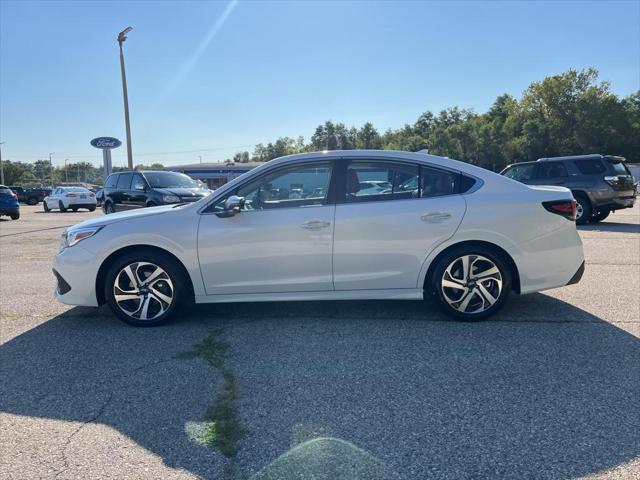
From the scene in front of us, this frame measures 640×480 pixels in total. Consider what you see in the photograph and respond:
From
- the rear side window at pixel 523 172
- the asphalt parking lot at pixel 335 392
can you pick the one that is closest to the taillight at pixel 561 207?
the asphalt parking lot at pixel 335 392

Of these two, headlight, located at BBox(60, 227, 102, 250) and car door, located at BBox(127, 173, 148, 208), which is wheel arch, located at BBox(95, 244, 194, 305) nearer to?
headlight, located at BBox(60, 227, 102, 250)

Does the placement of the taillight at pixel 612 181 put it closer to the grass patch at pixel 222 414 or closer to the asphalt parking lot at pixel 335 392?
the asphalt parking lot at pixel 335 392

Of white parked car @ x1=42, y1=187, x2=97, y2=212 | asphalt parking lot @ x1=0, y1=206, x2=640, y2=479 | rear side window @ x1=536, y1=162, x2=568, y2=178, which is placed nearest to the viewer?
asphalt parking lot @ x1=0, y1=206, x2=640, y2=479

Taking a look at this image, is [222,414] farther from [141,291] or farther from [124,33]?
[124,33]

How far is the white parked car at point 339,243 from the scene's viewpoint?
4.43 m

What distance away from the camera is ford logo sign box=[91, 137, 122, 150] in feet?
Answer: 89.2

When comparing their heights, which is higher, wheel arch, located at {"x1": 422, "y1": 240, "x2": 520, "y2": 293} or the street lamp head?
the street lamp head

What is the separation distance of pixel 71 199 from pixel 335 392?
88.4 feet

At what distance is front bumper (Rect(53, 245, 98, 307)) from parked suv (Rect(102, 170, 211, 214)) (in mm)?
8034

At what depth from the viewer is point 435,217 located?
4.43 metres

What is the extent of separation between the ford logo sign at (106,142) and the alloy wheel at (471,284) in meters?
26.6

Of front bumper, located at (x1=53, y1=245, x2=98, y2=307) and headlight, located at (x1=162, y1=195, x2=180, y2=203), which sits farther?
headlight, located at (x1=162, y1=195, x2=180, y2=203)

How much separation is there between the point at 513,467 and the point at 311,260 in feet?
8.28

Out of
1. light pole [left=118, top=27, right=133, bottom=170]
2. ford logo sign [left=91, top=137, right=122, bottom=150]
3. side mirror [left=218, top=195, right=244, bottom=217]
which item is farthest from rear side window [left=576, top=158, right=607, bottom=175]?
ford logo sign [left=91, top=137, right=122, bottom=150]
